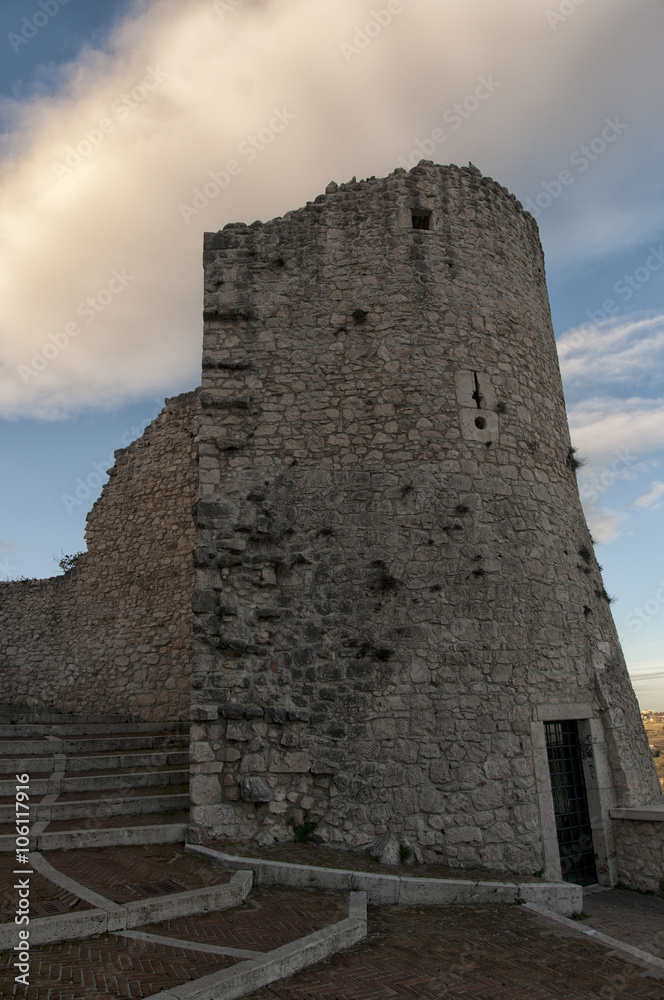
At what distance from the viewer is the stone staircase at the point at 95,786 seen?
7.16m

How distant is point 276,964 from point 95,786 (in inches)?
206

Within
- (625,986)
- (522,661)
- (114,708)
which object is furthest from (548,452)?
(114,708)

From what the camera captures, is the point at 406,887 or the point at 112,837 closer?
the point at 406,887

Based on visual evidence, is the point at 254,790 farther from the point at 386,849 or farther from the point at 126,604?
the point at 126,604

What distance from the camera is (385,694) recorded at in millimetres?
A: 7770

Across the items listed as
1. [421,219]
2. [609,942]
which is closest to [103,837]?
[609,942]

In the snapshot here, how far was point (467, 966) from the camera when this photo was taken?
4879mm

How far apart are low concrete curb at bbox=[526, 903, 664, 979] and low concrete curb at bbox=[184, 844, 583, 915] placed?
21 centimetres

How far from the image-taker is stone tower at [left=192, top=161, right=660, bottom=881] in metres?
7.49

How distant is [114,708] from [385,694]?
31.5 ft

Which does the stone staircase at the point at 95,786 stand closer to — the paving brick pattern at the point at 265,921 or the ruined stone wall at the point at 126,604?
the paving brick pattern at the point at 265,921

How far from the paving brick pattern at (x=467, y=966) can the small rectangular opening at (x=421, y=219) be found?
30.1ft

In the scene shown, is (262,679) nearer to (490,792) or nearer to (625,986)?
(490,792)

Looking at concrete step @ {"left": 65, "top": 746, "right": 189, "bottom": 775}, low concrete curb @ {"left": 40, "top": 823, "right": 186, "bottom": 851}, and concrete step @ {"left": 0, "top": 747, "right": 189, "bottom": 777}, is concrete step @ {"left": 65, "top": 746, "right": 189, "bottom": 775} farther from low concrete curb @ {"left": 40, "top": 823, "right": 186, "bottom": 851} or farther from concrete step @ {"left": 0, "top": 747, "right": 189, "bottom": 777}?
low concrete curb @ {"left": 40, "top": 823, "right": 186, "bottom": 851}
